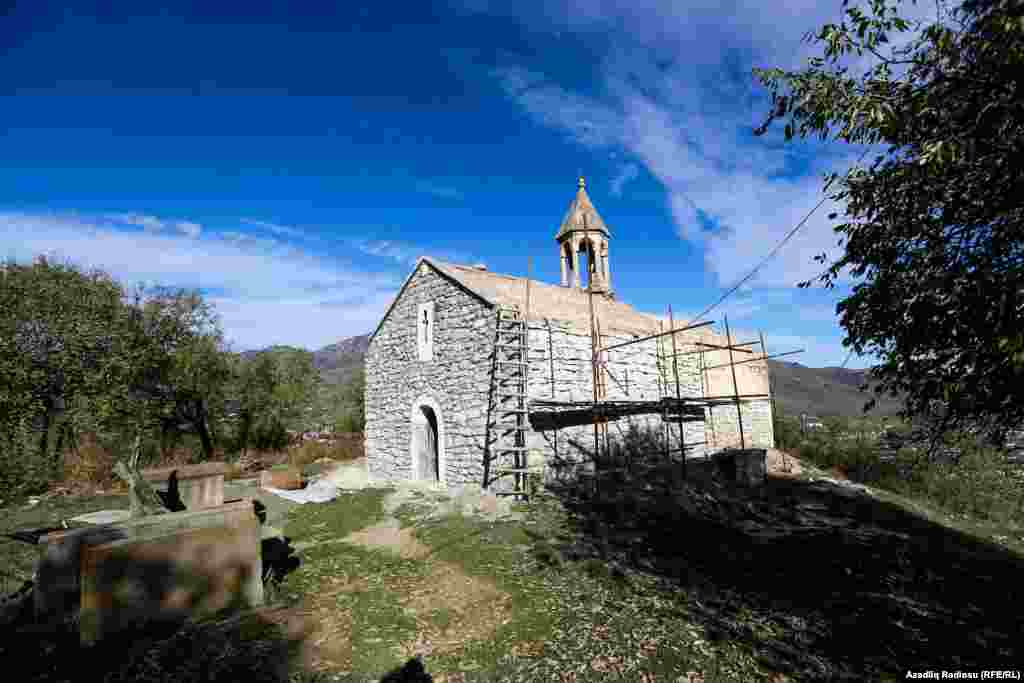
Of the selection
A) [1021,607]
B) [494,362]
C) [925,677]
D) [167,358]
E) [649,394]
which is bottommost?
[1021,607]

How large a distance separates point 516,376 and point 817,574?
675 cm

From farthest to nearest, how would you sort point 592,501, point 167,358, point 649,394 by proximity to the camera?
1. point 167,358
2. point 649,394
3. point 592,501

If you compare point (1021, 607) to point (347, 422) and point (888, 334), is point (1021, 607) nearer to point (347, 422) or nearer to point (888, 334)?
point (888, 334)

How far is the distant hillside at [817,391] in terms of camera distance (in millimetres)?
36844

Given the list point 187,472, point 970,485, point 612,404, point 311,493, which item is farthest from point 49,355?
point 970,485

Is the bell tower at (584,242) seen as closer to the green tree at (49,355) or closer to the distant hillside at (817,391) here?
the green tree at (49,355)

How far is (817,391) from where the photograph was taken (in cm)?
4231

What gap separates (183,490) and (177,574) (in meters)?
4.43

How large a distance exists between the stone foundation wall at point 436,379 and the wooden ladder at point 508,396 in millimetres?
303

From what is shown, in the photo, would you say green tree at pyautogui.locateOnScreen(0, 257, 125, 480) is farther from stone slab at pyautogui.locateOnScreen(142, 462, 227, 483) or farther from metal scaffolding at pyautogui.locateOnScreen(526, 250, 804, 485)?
metal scaffolding at pyautogui.locateOnScreen(526, 250, 804, 485)

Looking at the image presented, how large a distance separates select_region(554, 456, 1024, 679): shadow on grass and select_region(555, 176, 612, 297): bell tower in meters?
8.66

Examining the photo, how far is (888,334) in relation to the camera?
17.2 feet

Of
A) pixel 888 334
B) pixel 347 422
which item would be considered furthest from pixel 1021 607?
pixel 347 422

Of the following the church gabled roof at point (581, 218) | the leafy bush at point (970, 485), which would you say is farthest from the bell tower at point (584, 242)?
the leafy bush at point (970, 485)
